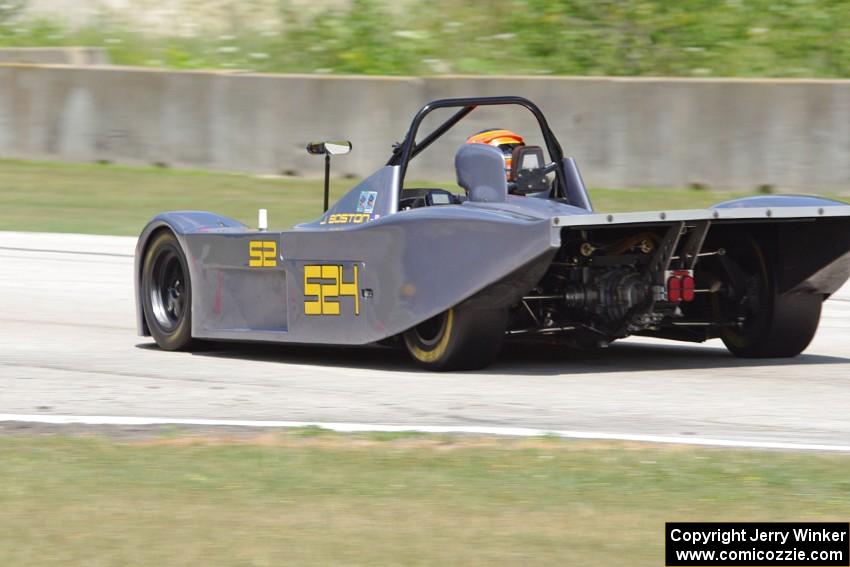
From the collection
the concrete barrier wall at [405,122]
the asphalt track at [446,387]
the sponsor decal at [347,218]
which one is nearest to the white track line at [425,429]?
the asphalt track at [446,387]

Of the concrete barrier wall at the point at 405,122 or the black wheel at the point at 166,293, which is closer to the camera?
the black wheel at the point at 166,293

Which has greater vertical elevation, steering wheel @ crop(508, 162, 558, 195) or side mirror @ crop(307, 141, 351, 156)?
side mirror @ crop(307, 141, 351, 156)

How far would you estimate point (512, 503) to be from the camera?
5332mm

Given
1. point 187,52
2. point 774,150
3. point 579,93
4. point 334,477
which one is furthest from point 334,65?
point 334,477

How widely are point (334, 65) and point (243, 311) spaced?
40.7 feet

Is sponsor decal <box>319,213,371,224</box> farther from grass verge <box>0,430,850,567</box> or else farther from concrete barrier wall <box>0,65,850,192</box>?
concrete barrier wall <box>0,65,850,192</box>

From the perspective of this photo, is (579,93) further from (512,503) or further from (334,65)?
(512,503)

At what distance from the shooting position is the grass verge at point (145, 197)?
16594mm

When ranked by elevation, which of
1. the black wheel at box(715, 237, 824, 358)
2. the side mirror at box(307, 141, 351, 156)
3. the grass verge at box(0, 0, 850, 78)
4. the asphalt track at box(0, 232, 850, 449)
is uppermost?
the grass verge at box(0, 0, 850, 78)

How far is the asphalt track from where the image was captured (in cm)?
701

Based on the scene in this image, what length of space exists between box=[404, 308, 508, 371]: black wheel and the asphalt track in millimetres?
93

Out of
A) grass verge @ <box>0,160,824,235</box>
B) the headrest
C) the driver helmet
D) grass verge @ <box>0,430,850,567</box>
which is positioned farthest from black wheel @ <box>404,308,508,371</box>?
grass verge @ <box>0,160,824,235</box>

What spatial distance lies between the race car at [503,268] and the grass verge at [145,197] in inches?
Result: 269

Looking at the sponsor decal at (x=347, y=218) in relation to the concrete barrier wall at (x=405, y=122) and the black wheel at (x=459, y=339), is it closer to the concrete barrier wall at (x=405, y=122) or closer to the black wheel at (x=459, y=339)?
the black wheel at (x=459, y=339)
